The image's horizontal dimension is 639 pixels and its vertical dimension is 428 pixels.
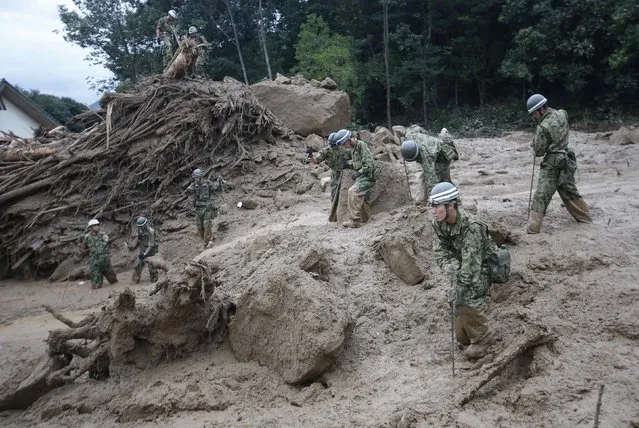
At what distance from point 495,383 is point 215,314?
3.13m

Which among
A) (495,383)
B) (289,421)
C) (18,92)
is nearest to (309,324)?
(289,421)

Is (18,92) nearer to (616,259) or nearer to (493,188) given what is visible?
(493,188)

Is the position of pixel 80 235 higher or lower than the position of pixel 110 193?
lower

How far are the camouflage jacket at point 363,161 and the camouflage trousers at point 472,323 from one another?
12.6 ft

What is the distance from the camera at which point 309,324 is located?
5.37 m

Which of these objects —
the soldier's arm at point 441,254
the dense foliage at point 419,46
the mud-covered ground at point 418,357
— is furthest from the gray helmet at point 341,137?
the dense foliage at point 419,46

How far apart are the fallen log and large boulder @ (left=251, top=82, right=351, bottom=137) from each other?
13.3m

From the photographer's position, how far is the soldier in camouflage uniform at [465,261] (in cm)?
486

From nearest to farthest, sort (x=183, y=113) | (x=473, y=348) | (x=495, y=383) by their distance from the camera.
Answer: (x=495, y=383) < (x=473, y=348) < (x=183, y=113)

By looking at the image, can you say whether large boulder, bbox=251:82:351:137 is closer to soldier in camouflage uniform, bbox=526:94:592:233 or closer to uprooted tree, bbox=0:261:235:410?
soldier in camouflage uniform, bbox=526:94:592:233

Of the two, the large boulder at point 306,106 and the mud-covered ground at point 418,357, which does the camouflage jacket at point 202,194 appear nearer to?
the mud-covered ground at point 418,357

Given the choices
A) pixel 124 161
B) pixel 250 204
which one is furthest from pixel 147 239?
pixel 124 161

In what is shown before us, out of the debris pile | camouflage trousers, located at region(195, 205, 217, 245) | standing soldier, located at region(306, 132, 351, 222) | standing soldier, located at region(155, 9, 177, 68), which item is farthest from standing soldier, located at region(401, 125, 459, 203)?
standing soldier, located at region(155, 9, 177, 68)

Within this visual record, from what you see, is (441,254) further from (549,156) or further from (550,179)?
(549,156)
